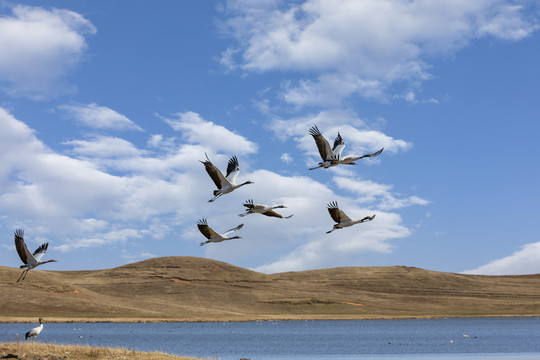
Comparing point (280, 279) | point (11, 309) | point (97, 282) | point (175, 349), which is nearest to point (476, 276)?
point (280, 279)

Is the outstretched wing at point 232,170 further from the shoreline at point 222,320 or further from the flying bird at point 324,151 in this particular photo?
the shoreline at point 222,320

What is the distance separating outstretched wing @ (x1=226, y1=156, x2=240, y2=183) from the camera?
21034 millimetres

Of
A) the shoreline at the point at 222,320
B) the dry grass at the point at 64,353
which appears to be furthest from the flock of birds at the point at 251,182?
the shoreline at the point at 222,320

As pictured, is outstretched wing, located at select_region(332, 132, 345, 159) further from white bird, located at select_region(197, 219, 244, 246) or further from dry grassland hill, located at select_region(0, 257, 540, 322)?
dry grassland hill, located at select_region(0, 257, 540, 322)

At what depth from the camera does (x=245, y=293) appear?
130 metres

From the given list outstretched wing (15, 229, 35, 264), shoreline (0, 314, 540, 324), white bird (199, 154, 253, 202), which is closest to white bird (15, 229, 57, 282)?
outstretched wing (15, 229, 35, 264)

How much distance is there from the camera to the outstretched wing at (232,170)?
828 inches

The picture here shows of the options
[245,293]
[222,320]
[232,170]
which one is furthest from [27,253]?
[245,293]

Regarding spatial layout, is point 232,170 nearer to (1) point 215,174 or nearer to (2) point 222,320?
(1) point 215,174

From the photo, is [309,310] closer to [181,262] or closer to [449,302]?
[449,302]

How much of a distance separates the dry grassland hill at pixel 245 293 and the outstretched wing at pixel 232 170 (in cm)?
7064

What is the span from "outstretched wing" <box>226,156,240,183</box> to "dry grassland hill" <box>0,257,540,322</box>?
232 feet

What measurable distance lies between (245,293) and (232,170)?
363 feet

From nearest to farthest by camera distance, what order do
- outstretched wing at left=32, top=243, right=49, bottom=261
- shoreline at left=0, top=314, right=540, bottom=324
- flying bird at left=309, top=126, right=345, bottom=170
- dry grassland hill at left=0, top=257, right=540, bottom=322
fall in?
flying bird at left=309, top=126, right=345, bottom=170, outstretched wing at left=32, top=243, right=49, bottom=261, shoreline at left=0, top=314, right=540, bottom=324, dry grassland hill at left=0, top=257, right=540, bottom=322
